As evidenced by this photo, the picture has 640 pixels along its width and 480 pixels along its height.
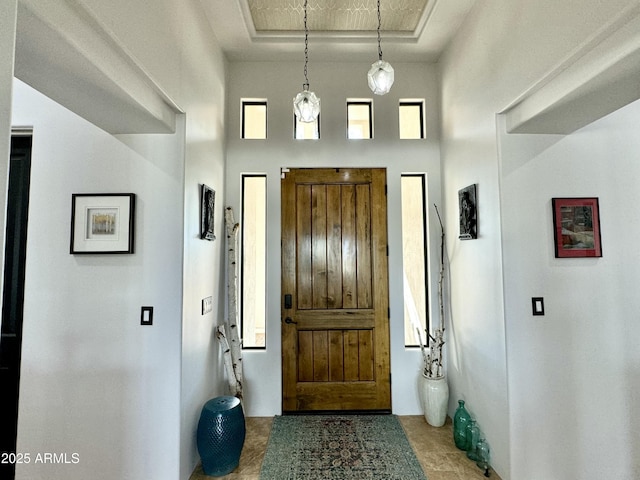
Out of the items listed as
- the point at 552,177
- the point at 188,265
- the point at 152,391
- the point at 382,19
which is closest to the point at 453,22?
the point at 382,19

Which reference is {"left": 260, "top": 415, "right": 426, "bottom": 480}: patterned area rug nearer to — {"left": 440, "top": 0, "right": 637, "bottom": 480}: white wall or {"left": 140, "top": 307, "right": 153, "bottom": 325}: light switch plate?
{"left": 440, "top": 0, "right": 637, "bottom": 480}: white wall

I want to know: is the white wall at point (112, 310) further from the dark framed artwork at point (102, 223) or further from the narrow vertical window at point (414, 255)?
the narrow vertical window at point (414, 255)

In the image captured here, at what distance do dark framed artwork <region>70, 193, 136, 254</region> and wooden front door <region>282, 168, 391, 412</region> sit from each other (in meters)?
1.40

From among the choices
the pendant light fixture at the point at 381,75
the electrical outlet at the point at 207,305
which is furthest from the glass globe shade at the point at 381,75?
the electrical outlet at the point at 207,305

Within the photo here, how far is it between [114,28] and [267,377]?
9.10 ft

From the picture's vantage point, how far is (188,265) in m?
2.25

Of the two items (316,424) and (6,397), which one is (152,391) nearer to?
(6,397)

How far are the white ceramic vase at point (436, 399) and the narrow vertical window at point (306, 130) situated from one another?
8.09ft

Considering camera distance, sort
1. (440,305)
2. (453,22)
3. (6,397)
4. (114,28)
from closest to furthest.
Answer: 1. (114,28)
2. (6,397)
3. (453,22)
4. (440,305)

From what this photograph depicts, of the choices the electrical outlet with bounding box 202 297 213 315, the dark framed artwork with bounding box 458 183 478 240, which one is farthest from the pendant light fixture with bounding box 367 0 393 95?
the electrical outlet with bounding box 202 297 213 315

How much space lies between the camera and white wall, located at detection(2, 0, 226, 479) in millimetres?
2061

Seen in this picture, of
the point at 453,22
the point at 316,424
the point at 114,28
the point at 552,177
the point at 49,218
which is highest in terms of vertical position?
the point at 453,22

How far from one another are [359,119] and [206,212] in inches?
70.1

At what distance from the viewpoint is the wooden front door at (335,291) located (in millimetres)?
3139
